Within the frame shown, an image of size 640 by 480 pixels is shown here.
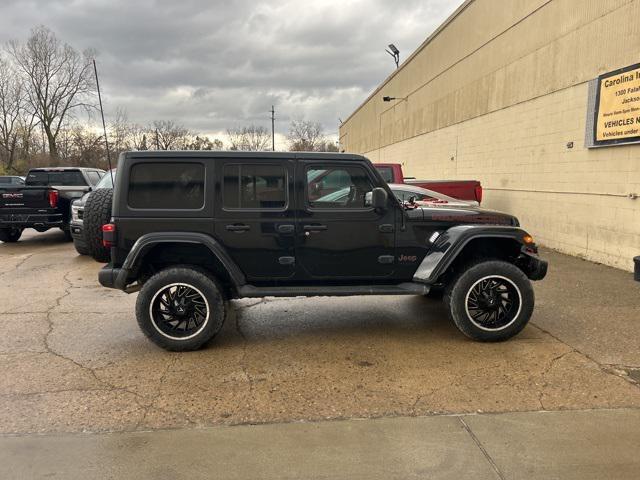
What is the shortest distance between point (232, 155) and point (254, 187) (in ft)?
1.20

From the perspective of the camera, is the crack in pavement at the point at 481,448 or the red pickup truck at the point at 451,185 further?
the red pickup truck at the point at 451,185

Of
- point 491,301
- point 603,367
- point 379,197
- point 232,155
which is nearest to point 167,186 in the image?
point 232,155

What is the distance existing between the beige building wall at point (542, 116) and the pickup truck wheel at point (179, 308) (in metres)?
6.72

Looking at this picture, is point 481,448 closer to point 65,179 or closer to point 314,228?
point 314,228

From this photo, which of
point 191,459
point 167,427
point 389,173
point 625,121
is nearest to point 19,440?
point 167,427

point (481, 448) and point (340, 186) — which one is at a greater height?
point (340, 186)

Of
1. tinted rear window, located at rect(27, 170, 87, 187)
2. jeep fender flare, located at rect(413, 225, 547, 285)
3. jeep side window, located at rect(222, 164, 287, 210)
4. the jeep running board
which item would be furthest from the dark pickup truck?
jeep fender flare, located at rect(413, 225, 547, 285)

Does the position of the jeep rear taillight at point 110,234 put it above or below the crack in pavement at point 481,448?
above

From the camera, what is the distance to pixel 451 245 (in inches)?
182

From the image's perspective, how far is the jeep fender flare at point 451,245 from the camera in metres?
4.61

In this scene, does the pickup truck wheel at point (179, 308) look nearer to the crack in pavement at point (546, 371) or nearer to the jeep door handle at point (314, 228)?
the jeep door handle at point (314, 228)

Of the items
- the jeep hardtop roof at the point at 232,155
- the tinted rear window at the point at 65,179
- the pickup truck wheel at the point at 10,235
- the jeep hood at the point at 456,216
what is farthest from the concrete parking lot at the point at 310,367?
the tinted rear window at the point at 65,179

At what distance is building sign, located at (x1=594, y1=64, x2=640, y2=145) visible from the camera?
7.69 metres

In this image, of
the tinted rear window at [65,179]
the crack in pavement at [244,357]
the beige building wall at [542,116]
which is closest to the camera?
the crack in pavement at [244,357]
